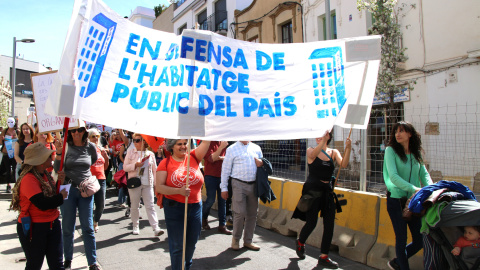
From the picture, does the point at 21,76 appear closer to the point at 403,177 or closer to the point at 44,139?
the point at 44,139

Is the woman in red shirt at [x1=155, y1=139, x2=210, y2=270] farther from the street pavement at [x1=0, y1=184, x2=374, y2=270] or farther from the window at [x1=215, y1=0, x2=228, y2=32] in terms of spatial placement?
the window at [x1=215, y1=0, x2=228, y2=32]

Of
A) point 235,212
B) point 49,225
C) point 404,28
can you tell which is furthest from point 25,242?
point 404,28

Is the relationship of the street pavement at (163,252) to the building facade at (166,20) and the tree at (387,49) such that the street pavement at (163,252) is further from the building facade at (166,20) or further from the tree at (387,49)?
the building facade at (166,20)

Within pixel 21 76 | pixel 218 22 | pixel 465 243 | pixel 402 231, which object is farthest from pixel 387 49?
pixel 21 76

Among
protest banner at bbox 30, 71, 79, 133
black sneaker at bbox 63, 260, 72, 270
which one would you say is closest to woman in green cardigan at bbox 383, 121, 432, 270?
black sneaker at bbox 63, 260, 72, 270

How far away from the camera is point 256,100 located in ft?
12.7

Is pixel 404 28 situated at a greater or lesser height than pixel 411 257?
greater

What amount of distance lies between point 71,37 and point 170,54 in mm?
857

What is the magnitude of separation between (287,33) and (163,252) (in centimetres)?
1706

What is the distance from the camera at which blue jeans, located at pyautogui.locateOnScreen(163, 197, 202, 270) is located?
3781 mm

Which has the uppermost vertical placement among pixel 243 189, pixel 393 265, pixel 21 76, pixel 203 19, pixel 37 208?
pixel 21 76

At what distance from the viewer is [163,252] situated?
18.5 ft

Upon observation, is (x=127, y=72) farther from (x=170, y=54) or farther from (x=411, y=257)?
(x=411, y=257)

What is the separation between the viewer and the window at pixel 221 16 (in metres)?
26.1
